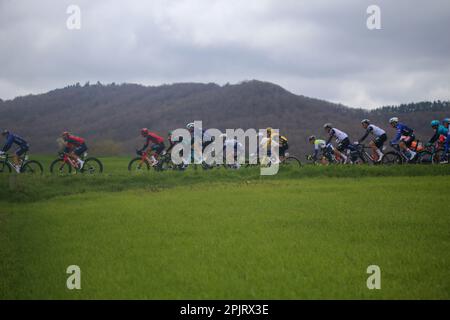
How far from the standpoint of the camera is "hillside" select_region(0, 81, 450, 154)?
343ft

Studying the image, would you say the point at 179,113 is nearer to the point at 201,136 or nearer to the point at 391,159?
the point at 201,136

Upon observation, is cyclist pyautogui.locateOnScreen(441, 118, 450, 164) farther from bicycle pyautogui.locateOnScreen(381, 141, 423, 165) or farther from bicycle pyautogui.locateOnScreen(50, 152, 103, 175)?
bicycle pyautogui.locateOnScreen(50, 152, 103, 175)

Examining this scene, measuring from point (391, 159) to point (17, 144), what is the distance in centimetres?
1719

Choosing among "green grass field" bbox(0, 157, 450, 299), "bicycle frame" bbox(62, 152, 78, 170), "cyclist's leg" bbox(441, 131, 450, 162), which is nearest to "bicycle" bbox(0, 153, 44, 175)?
"bicycle frame" bbox(62, 152, 78, 170)

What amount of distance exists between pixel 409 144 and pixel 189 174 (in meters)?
9.94

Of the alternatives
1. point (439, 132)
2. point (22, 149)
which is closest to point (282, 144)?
point (439, 132)

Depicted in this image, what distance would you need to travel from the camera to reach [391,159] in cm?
2119

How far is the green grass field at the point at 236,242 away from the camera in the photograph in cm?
627

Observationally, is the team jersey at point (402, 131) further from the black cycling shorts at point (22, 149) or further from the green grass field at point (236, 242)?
the black cycling shorts at point (22, 149)

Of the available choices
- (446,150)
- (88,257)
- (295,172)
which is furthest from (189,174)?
(88,257)

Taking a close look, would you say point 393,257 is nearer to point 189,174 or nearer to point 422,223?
point 422,223
